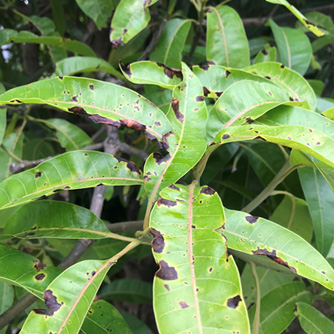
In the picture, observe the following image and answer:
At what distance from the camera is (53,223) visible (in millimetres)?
538

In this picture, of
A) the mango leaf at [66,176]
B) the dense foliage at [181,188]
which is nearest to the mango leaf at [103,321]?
the dense foliage at [181,188]

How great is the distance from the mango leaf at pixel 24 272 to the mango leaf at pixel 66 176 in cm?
10

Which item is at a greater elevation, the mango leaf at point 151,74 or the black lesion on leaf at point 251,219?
the mango leaf at point 151,74

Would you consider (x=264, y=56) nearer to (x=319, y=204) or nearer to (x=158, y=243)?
(x=319, y=204)

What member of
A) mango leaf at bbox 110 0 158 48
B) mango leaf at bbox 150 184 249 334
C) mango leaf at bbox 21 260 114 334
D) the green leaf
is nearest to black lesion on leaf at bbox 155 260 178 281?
mango leaf at bbox 150 184 249 334

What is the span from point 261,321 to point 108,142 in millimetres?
429

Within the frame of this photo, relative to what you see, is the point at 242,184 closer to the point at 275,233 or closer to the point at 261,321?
the point at 261,321

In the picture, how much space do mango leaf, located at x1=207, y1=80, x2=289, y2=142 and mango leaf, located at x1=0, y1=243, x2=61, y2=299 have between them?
Answer: 0.29m

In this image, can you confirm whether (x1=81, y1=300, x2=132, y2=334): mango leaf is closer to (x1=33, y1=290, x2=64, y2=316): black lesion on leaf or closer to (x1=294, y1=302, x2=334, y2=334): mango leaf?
(x1=33, y1=290, x2=64, y2=316): black lesion on leaf

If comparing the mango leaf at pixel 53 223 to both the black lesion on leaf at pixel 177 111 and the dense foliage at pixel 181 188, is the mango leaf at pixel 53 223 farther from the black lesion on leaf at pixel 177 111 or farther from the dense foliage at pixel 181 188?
the black lesion on leaf at pixel 177 111

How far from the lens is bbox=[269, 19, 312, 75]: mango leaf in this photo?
0.85 m

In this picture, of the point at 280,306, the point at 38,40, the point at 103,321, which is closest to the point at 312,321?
the point at 280,306

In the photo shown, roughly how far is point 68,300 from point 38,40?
57 cm

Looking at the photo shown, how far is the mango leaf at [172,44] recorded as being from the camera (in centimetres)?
85
